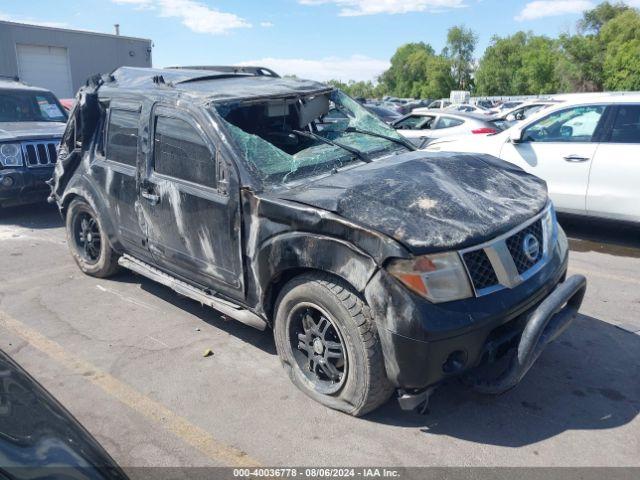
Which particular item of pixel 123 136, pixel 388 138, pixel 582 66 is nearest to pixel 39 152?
pixel 123 136

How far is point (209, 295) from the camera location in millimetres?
3957

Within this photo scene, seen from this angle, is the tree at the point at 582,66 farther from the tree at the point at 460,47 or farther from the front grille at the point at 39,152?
the front grille at the point at 39,152

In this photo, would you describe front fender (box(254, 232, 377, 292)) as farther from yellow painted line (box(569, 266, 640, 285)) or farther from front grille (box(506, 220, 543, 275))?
yellow painted line (box(569, 266, 640, 285))

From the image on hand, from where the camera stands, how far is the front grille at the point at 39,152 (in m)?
7.61

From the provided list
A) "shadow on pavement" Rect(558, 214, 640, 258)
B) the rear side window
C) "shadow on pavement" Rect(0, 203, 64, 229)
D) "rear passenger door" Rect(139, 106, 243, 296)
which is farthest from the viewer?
the rear side window

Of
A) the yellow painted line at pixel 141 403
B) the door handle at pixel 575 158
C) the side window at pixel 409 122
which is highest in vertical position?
the door handle at pixel 575 158

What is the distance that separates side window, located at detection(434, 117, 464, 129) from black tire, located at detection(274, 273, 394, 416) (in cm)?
885

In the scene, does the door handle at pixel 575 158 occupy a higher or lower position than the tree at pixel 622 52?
lower

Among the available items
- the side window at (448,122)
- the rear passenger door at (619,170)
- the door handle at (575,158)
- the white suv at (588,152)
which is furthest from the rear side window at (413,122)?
the rear passenger door at (619,170)

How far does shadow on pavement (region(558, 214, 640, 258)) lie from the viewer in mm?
6211

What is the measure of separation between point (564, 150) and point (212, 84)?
4.31 metres

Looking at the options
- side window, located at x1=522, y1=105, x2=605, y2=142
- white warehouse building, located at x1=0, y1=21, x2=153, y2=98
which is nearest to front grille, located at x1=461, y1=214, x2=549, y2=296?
side window, located at x1=522, y1=105, x2=605, y2=142

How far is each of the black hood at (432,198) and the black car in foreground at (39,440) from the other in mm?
1647

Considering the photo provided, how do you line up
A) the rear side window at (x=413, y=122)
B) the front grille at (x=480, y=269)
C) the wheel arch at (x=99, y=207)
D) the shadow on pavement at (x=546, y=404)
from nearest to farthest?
the front grille at (x=480, y=269), the shadow on pavement at (x=546, y=404), the wheel arch at (x=99, y=207), the rear side window at (x=413, y=122)
